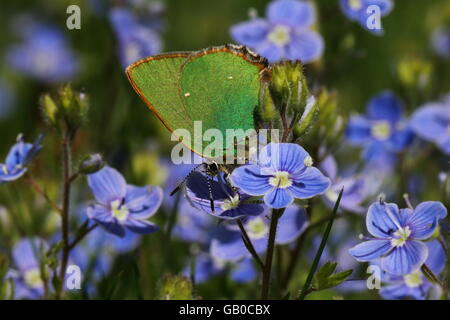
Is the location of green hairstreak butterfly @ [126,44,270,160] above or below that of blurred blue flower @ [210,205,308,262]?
above

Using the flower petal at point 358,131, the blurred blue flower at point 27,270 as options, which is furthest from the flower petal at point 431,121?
the blurred blue flower at point 27,270

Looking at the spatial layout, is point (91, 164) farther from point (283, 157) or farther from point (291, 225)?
point (291, 225)

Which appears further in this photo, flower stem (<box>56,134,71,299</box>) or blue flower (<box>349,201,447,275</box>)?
flower stem (<box>56,134,71,299</box>)

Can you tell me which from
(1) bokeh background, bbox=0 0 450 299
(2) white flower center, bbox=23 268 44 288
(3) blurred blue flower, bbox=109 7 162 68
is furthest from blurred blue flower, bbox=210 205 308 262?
(3) blurred blue flower, bbox=109 7 162 68

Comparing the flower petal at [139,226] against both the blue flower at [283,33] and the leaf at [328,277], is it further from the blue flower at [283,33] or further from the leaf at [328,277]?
the blue flower at [283,33]

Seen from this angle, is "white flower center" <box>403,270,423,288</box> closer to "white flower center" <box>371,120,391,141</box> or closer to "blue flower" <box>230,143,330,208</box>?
"blue flower" <box>230,143,330,208</box>
